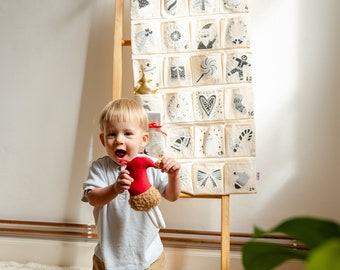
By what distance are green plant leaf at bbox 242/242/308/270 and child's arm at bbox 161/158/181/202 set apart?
717mm

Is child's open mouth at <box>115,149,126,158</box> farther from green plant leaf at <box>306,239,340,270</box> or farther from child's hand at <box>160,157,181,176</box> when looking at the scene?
green plant leaf at <box>306,239,340,270</box>

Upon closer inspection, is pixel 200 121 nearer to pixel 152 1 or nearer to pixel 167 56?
pixel 167 56

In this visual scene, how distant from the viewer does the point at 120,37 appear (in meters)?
1.37

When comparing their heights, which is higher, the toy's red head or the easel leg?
the toy's red head

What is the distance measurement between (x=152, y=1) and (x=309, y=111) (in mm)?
627

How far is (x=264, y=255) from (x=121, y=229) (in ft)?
2.83

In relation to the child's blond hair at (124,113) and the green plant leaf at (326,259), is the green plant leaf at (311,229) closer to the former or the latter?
the green plant leaf at (326,259)

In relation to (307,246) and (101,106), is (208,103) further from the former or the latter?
(307,246)

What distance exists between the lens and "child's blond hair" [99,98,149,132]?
3.52ft

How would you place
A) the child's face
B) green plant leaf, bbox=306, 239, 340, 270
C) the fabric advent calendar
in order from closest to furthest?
green plant leaf, bbox=306, 239, 340, 270
the child's face
the fabric advent calendar

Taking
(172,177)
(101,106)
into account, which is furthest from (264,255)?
(101,106)

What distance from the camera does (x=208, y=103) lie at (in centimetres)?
128

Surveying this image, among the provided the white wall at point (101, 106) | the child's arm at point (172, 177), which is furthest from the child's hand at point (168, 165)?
the white wall at point (101, 106)

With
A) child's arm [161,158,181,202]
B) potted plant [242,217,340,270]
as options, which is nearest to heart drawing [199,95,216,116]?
child's arm [161,158,181,202]
